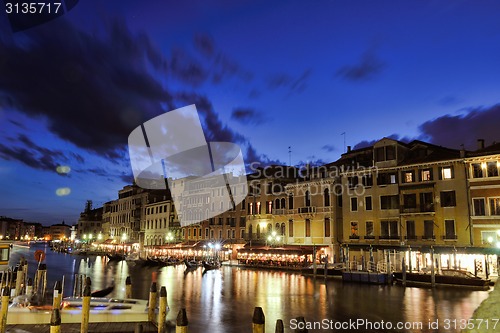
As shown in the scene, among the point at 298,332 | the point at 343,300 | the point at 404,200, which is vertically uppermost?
the point at 404,200

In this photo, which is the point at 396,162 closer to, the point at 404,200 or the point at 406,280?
the point at 404,200

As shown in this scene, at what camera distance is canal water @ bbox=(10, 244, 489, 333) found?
1728 centimetres

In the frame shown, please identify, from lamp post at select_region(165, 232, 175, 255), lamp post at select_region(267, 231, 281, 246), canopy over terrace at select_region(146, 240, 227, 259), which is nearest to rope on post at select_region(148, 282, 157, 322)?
lamp post at select_region(267, 231, 281, 246)

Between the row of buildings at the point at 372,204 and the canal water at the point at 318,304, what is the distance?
7487 mm

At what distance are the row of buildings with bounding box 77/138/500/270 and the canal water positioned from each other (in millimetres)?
7487

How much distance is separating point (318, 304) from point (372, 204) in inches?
777

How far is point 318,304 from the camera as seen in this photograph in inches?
869

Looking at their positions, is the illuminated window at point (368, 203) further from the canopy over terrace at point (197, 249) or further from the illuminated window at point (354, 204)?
the canopy over terrace at point (197, 249)

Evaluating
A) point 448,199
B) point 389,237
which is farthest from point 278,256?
point 448,199

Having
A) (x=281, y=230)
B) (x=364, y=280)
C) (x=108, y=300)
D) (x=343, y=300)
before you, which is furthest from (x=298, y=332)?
(x=281, y=230)

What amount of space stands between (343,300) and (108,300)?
1312 centimetres

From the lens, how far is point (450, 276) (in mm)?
30000

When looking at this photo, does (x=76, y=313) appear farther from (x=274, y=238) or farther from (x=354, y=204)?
(x=274, y=238)

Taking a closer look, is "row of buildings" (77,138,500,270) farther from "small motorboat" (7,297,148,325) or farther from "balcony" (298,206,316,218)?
"small motorboat" (7,297,148,325)
